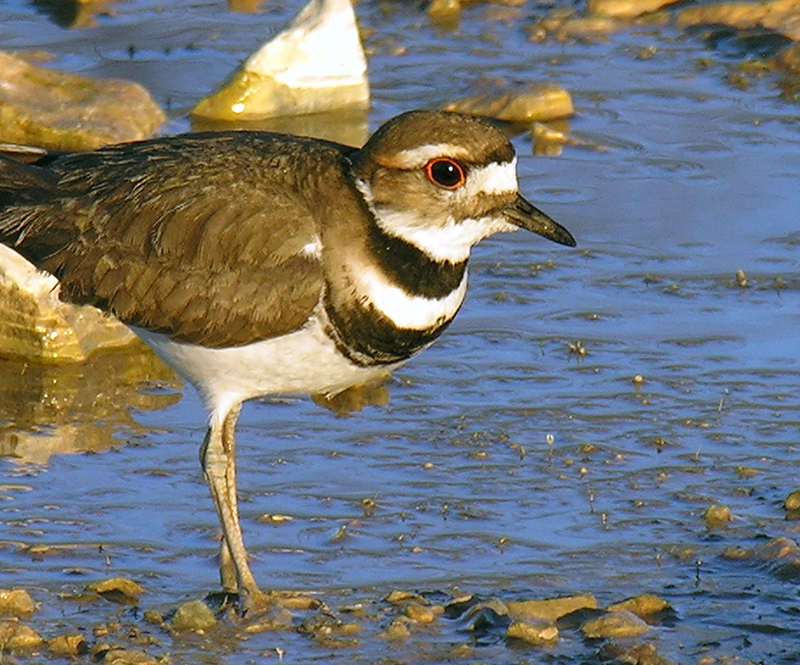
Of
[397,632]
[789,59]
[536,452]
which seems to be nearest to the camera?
[397,632]

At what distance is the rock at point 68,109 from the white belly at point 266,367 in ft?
13.5

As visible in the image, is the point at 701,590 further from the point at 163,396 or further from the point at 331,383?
the point at 163,396

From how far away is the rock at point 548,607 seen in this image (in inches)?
230

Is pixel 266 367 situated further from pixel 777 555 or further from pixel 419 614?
pixel 777 555

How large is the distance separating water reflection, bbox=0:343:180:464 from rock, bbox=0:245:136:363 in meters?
0.06

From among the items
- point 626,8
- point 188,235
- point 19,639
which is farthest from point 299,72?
point 19,639

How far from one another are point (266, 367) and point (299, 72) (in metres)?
5.21

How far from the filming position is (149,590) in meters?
6.12

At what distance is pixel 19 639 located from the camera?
18.5ft

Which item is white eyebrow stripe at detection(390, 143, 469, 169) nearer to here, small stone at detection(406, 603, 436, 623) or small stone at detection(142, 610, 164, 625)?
small stone at detection(406, 603, 436, 623)

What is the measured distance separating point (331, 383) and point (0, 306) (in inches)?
91.8

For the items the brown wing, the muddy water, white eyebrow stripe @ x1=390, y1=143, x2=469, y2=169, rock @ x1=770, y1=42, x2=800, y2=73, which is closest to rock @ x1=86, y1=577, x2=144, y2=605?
the muddy water

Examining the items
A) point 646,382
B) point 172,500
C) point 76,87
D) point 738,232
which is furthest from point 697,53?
point 172,500

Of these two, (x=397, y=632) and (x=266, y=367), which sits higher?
(x=266, y=367)
